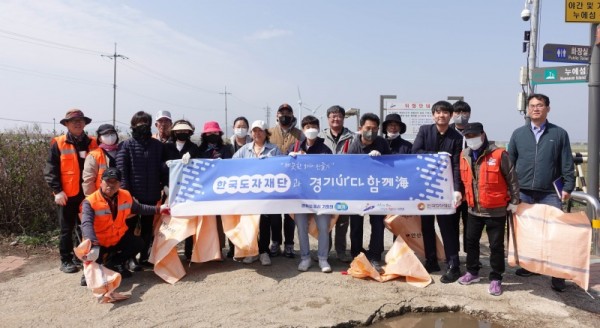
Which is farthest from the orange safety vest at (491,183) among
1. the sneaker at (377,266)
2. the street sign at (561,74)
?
the street sign at (561,74)

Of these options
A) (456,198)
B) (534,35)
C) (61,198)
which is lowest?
(61,198)

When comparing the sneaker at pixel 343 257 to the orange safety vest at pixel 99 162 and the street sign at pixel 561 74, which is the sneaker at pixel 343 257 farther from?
the street sign at pixel 561 74

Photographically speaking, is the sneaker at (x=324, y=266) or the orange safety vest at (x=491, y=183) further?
the sneaker at (x=324, y=266)

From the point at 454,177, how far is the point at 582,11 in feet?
9.71

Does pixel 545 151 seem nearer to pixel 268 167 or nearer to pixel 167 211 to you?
pixel 268 167

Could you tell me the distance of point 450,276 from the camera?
177 inches

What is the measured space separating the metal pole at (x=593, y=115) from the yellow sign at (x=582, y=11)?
0.22 meters

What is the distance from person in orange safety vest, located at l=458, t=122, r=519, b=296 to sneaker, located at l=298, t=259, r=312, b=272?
1.79m

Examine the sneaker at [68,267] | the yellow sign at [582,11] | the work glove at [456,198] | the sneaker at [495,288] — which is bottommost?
the sneaker at [68,267]

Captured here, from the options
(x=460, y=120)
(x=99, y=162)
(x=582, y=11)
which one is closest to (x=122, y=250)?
(x=99, y=162)

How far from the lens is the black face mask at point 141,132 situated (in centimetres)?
478

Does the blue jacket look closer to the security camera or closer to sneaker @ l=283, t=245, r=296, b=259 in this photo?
sneaker @ l=283, t=245, r=296, b=259

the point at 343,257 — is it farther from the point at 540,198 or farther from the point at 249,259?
the point at 540,198

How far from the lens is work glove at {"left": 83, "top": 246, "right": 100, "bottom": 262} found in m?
4.09
